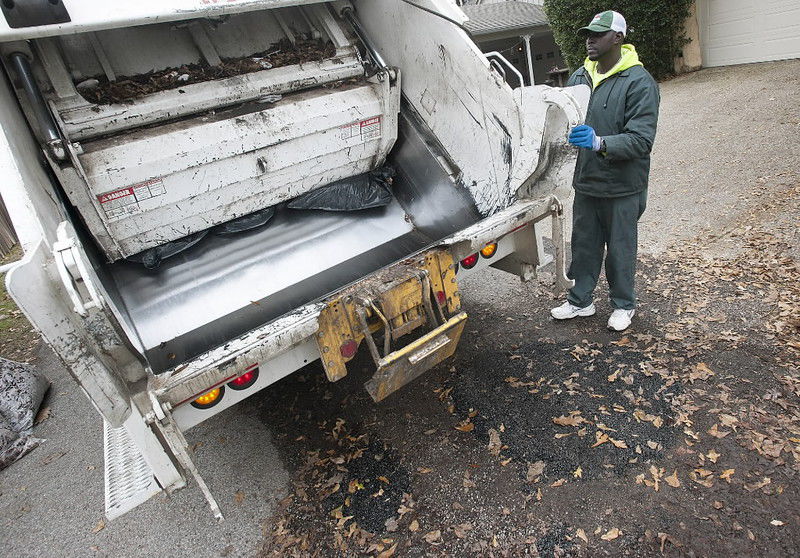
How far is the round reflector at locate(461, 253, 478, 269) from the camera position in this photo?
2.74m

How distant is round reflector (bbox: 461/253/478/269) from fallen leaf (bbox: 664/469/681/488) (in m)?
1.39

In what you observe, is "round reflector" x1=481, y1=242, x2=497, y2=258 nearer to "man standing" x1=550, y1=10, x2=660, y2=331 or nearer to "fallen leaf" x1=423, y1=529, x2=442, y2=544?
"man standing" x1=550, y1=10, x2=660, y2=331

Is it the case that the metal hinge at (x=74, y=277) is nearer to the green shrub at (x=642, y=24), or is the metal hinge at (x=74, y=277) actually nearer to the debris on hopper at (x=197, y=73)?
the debris on hopper at (x=197, y=73)

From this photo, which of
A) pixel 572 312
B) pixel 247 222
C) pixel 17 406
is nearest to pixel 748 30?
pixel 572 312

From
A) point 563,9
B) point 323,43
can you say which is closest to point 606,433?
point 323,43

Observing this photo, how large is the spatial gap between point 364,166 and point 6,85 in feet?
6.49

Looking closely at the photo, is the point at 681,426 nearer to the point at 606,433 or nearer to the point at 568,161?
the point at 606,433

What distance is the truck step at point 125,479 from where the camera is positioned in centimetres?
189

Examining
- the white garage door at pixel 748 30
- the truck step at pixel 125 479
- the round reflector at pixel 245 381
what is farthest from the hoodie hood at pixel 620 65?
the white garage door at pixel 748 30

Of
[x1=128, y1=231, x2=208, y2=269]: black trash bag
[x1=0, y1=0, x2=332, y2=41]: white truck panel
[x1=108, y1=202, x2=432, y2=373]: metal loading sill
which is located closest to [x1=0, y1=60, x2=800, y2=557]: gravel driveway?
[x1=108, y1=202, x2=432, y2=373]: metal loading sill

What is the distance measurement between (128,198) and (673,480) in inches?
116

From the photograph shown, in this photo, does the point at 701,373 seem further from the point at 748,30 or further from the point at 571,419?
the point at 748,30

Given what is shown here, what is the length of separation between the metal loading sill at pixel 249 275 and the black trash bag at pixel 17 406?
1.35 meters

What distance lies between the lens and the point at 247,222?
3113 millimetres
